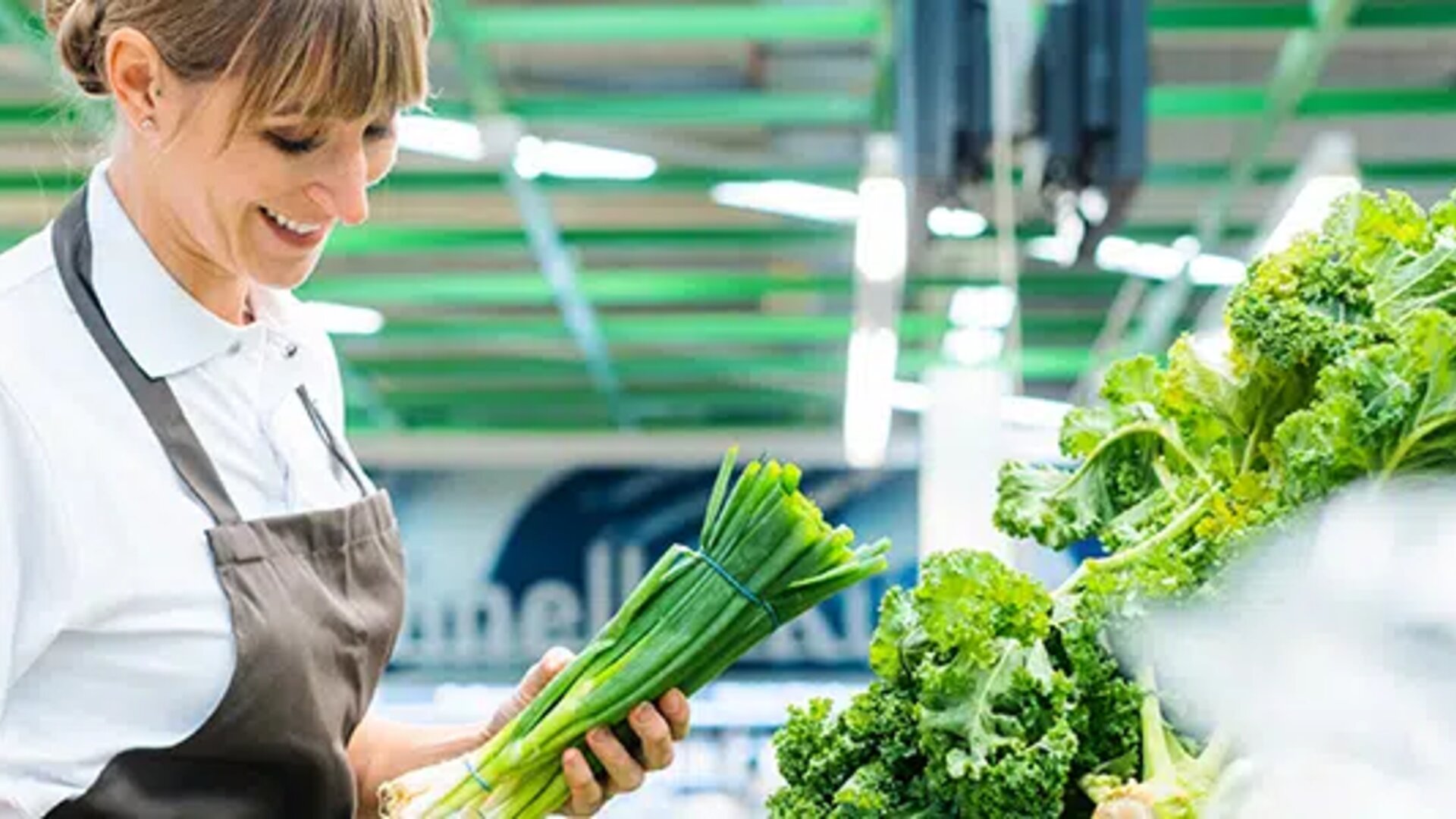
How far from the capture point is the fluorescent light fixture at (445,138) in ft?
27.3

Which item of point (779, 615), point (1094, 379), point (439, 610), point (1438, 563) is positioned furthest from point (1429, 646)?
point (439, 610)

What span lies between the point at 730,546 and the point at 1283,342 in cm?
50

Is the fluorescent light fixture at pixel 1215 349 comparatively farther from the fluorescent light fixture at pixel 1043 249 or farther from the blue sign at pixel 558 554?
the blue sign at pixel 558 554

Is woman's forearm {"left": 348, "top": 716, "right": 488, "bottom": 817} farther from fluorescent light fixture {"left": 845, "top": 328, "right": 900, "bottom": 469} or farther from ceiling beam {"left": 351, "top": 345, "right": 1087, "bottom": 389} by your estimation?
ceiling beam {"left": 351, "top": 345, "right": 1087, "bottom": 389}

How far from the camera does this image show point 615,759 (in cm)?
188

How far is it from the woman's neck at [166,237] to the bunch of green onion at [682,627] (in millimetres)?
515

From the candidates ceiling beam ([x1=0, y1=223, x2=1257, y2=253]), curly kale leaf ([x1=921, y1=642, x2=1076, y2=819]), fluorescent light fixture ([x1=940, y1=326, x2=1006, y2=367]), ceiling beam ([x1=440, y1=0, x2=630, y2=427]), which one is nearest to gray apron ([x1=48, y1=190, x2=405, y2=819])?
curly kale leaf ([x1=921, y1=642, x2=1076, y2=819])

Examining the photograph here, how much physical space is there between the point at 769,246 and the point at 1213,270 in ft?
7.23

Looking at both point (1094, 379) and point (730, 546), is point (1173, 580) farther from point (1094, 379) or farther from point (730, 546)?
point (1094, 379)

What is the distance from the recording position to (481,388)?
48.0 feet

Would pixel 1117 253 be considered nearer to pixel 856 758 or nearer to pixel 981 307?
pixel 981 307

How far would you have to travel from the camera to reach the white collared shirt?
5.94ft

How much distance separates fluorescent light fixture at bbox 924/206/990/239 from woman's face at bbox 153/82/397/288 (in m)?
4.14

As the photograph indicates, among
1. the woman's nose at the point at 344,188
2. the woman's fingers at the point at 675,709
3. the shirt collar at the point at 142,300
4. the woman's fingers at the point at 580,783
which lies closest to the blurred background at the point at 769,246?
the shirt collar at the point at 142,300
